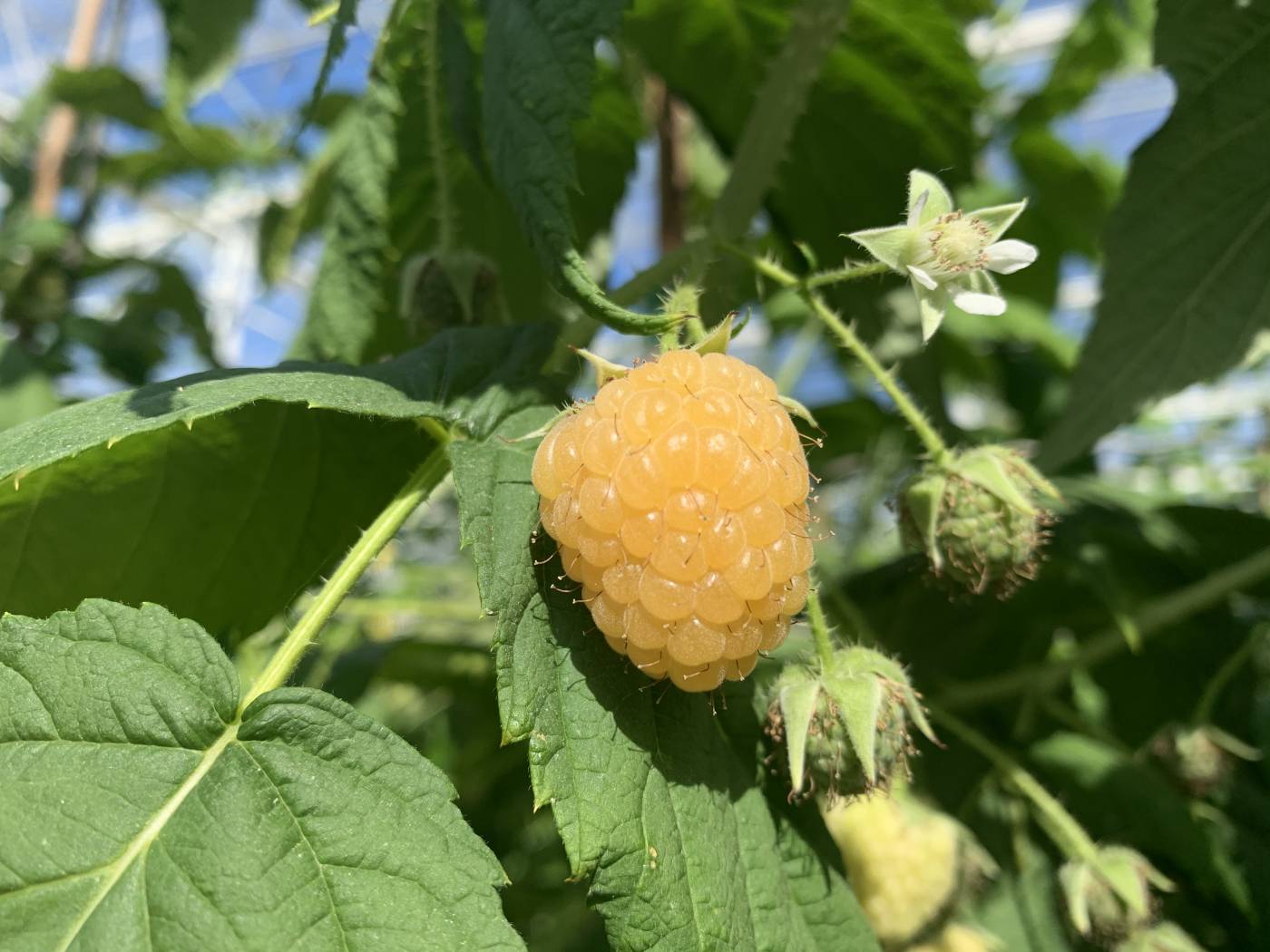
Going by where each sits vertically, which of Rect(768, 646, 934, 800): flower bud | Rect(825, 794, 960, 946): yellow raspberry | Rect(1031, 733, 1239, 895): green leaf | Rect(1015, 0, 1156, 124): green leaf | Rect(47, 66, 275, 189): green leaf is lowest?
Rect(1031, 733, 1239, 895): green leaf

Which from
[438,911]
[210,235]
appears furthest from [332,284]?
[210,235]

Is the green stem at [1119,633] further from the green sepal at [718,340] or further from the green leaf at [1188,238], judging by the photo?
the green sepal at [718,340]

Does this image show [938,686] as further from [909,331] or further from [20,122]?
[20,122]

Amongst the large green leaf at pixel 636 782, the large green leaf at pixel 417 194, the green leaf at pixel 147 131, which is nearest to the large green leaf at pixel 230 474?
the large green leaf at pixel 636 782

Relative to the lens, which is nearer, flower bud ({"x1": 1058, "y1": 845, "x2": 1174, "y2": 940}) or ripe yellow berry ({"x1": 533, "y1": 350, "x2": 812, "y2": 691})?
ripe yellow berry ({"x1": 533, "y1": 350, "x2": 812, "y2": 691})

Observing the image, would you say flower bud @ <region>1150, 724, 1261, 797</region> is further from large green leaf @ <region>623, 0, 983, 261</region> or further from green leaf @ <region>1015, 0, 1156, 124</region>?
green leaf @ <region>1015, 0, 1156, 124</region>

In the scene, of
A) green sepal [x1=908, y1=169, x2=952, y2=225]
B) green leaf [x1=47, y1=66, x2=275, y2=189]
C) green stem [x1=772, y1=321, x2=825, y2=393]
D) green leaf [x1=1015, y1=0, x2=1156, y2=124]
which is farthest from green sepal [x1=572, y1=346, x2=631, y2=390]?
green leaf [x1=1015, y1=0, x2=1156, y2=124]

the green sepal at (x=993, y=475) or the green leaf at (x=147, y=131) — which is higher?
the green leaf at (x=147, y=131)

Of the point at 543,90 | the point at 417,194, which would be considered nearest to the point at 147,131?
the point at 417,194

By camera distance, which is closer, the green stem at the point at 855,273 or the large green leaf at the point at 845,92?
the green stem at the point at 855,273
